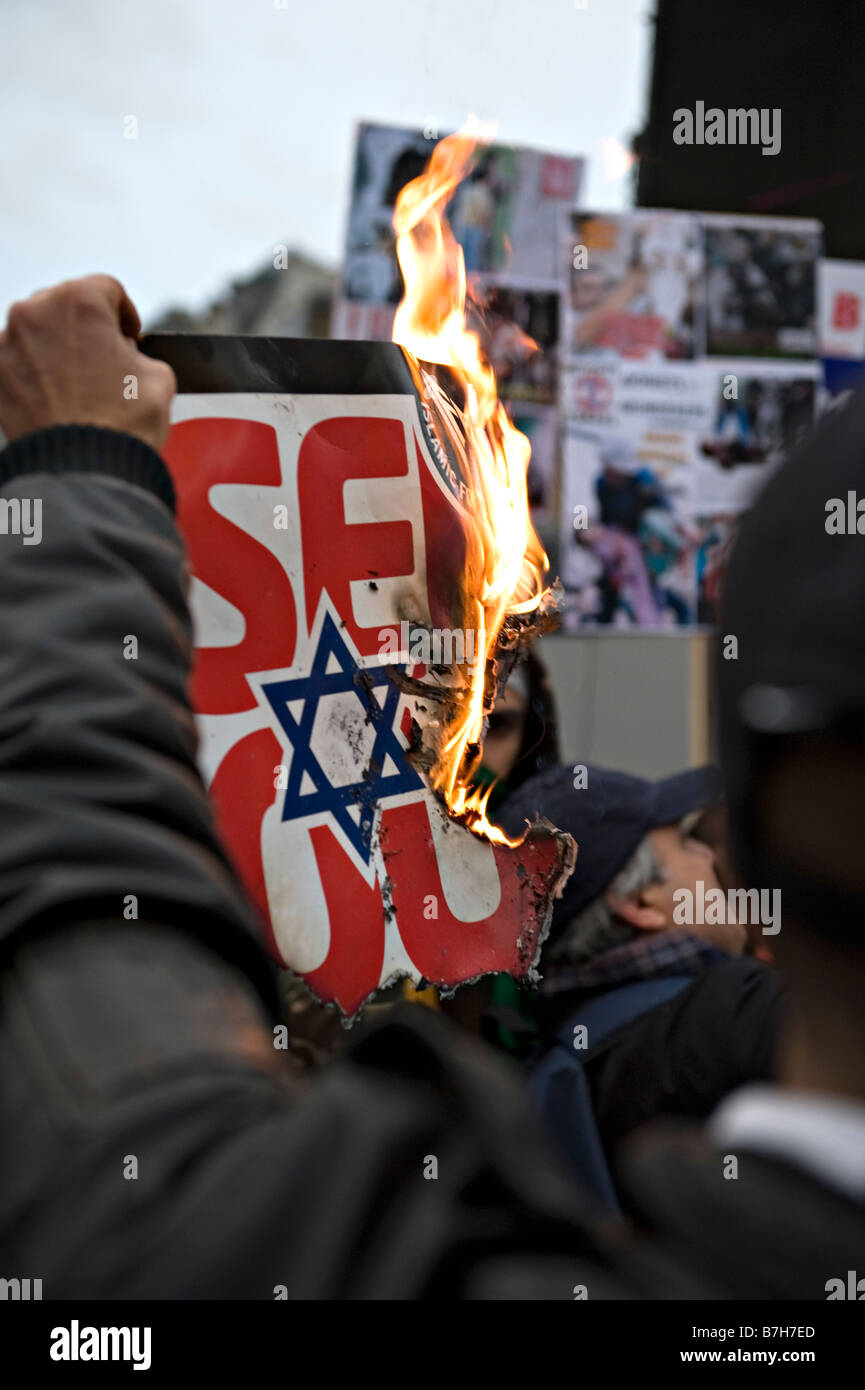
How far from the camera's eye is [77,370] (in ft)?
3.15

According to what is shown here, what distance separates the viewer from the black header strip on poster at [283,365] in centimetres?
151

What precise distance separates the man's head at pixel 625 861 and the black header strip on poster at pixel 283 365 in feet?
2.59

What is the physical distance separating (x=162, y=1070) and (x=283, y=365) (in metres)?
1.19

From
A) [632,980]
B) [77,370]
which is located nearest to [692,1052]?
[632,980]

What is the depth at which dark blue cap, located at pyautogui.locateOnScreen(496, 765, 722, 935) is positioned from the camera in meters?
2.12

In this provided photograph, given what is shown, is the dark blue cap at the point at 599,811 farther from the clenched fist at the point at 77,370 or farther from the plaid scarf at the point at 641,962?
the clenched fist at the point at 77,370

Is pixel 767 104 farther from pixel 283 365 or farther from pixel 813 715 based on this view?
pixel 813 715

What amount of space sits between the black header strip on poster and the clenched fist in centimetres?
41

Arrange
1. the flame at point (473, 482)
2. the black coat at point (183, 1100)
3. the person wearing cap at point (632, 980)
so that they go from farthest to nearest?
the person wearing cap at point (632, 980) → the flame at point (473, 482) → the black coat at point (183, 1100)

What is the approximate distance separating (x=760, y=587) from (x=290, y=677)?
990 millimetres

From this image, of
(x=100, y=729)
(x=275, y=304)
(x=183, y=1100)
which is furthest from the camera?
(x=275, y=304)

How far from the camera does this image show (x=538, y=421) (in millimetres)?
4082

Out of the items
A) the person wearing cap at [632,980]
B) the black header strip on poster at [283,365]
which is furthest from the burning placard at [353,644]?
the person wearing cap at [632,980]
